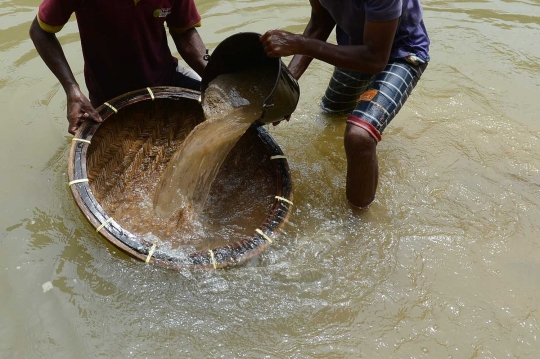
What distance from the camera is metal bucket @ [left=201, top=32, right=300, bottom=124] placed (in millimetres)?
1937

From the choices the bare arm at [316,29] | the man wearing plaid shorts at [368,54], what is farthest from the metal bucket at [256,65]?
the bare arm at [316,29]

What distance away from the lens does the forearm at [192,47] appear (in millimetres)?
2555

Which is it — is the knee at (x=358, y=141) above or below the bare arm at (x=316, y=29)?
below

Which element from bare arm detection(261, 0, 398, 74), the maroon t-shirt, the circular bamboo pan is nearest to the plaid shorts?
bare arm detection(261, 0, 398, 74)

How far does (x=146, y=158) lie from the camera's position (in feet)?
8.71

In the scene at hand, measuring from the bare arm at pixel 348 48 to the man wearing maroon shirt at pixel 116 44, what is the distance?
70cm

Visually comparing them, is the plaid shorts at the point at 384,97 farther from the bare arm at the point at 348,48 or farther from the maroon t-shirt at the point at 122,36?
the maroon t-shirt at the point at 122,36

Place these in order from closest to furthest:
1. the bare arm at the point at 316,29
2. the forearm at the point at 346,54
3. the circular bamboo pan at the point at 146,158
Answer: the circular bamboo pan at the point at 146,158 < the forearm at the point at 346,54 < the bare arm at the point at 316,29

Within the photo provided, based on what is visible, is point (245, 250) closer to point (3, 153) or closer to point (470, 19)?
point (3, 153)

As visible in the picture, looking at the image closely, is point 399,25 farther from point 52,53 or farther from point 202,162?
point 52,53

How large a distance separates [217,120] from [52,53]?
2.75 feet

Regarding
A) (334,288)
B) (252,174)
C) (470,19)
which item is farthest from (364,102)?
(470,19)

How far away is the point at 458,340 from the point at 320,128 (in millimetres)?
1628

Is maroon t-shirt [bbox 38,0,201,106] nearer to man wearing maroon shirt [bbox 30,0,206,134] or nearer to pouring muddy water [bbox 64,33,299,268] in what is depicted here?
man wearing maroon shirt [bbox 30,0,206,134]
